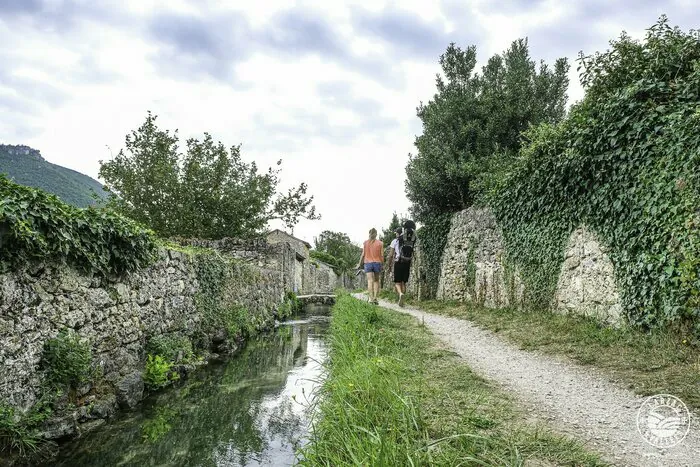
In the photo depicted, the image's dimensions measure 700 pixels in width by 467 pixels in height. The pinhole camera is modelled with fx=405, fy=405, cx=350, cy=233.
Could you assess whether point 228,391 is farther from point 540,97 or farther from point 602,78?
point 540,97

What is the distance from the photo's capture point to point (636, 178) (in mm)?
5133

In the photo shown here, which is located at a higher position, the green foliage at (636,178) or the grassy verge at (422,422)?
the green foliage at (636,178)

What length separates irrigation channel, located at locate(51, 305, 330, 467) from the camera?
372 cm

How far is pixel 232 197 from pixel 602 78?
1404 cm

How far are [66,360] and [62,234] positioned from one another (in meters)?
1.28

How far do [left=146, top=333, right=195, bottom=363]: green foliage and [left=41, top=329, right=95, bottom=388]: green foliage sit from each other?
5.58 ft

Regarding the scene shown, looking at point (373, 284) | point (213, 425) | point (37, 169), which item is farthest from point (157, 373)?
point (37, 169)

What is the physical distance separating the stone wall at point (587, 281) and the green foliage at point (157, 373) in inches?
247

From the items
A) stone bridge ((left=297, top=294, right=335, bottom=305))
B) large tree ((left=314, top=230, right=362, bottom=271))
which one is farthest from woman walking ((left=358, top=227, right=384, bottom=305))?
large tree ((left=314, top=230, right=362, bottom=271))

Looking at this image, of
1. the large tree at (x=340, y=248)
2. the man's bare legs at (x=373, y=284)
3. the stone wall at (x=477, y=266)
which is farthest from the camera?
the large tree at (x=340, y=248)

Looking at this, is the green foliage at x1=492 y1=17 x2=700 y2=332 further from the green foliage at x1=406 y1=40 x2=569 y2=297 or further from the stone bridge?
the stone bridge

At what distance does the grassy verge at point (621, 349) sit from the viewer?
3.50 m

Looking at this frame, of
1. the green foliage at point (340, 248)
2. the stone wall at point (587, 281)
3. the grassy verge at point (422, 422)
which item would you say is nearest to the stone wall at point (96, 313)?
the grassy verge at point (422, 422)

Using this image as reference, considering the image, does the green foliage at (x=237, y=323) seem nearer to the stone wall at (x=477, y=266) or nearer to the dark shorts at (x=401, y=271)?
the dark shorts at (x=401, y=271)
